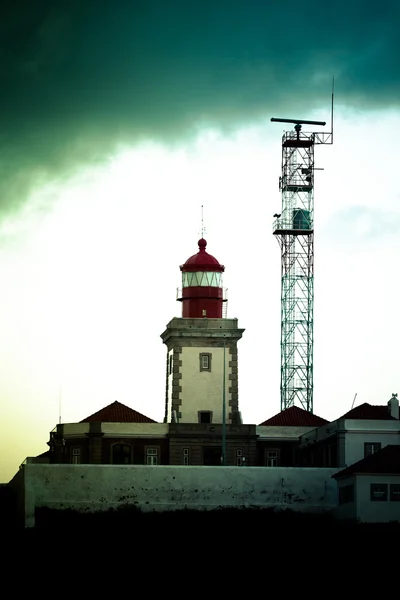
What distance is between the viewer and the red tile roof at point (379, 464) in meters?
83.6

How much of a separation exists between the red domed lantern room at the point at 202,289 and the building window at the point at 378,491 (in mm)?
17328

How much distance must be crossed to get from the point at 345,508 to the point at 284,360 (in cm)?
2463

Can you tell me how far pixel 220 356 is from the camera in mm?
97188

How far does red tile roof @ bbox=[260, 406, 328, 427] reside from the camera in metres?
96.9

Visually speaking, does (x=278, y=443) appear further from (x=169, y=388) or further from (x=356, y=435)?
(x=356, y=435)

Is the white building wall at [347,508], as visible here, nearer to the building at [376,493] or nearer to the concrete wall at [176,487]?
the building at [376,493]

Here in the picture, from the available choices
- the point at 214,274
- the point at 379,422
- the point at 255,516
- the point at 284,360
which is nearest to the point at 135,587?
the point at 255,516

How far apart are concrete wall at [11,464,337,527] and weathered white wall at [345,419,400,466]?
1.24 meters

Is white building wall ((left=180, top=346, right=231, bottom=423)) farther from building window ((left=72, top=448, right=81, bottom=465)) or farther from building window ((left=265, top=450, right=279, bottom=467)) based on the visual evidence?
A: building window ((left=72, top=448, right=81, bottom=465))

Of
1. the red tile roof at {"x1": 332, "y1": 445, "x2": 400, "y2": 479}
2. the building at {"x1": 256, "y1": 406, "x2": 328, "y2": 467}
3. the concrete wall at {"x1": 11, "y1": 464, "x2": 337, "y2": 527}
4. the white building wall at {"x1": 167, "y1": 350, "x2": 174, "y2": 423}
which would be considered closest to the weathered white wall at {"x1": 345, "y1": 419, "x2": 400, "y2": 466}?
the concrete wall at {"x1": 11, "y1": 464, "x2": 337, "y2": 527}

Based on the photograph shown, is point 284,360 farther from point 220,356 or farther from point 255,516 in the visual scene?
point 255,516

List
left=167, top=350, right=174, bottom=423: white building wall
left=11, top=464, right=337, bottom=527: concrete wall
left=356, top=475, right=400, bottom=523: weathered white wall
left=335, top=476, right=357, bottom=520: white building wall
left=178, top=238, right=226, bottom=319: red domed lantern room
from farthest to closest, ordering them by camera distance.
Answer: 1. left=178, top=238, right=226, bottom=319: red domed lantern room
2. left=167, top=350, right=174, bottom=423: white building wall
3. left=11, top=464, right=337, bottom=527: concrete wall
4. left=335, top=476, right=357, bottom=520: white building wall
5. left=356, top=475, right=400, bottom=523: weathered white wall

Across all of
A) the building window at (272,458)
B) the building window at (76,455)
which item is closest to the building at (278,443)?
the building window at (272,458)

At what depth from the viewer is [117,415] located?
9600 cm
